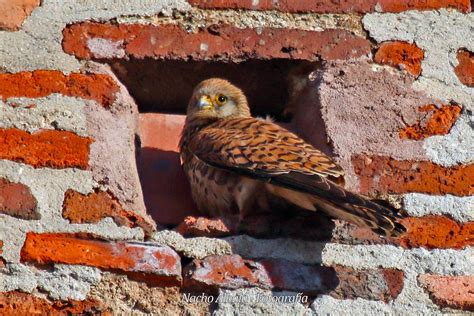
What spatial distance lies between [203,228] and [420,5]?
110 centimetres

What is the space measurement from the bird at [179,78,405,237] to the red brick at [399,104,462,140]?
11.3 inches

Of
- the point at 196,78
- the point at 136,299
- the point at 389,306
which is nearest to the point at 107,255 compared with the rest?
the point at 136,299

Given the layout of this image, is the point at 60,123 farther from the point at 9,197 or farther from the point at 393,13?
the point at 393,13

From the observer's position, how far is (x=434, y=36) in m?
3.81

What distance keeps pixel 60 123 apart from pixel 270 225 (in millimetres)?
730

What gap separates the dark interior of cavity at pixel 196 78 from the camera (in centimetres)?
387

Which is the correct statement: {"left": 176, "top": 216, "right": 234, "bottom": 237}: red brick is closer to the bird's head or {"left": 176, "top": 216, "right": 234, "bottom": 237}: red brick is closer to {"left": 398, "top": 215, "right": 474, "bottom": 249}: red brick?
{"left": 398, "top": 215, "right": 474, "bottom": 249}: red brick

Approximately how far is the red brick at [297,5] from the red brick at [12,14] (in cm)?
55

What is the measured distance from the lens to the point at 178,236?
342 centimetres

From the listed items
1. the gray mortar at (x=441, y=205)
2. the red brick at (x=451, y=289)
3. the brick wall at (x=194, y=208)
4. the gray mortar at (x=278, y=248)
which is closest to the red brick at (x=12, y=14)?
the brick wall at (x=194, y=208)

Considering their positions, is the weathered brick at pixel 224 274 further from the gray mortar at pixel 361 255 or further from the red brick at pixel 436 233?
the red brick at pixel 436 233

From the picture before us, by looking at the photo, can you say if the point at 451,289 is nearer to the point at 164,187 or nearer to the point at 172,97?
the point at 164,187

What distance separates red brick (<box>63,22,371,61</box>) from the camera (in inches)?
148

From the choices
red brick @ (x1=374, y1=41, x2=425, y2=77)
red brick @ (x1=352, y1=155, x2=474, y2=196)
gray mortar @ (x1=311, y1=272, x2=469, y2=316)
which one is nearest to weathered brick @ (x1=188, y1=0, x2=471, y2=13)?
red brick @ (x1=374, y1=41, x2=425, y2=77)
